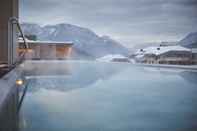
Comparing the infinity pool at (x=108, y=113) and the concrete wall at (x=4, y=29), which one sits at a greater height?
the concrete wall at (x=4, y=29)

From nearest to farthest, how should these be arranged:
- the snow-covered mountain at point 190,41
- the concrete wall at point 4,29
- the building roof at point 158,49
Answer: the concrete wall at point 4,29 < the snow-covered mountain at point 190,41 < the building roof at point 158,49

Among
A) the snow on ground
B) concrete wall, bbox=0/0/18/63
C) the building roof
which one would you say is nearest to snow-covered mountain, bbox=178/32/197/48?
the building roof

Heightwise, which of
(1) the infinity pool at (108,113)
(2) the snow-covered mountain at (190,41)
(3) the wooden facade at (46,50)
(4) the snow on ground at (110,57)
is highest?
(2) the snow-covered mountain at (190,41)

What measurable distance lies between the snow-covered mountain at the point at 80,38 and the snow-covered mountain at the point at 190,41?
199cm

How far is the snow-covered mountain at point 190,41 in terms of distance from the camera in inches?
345

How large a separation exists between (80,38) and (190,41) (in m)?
3.86

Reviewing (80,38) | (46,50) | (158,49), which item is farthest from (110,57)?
(46,50)

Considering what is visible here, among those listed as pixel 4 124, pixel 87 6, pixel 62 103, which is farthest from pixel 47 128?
pixel 87 6

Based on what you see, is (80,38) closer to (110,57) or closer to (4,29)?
(110,57)

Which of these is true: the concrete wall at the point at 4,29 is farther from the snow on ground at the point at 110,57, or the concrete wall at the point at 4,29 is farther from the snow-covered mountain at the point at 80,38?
the snow on ground at the point at 110,57

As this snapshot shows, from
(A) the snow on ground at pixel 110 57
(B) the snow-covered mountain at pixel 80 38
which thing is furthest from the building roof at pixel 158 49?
(A) the snow on ground at pixel 110 57

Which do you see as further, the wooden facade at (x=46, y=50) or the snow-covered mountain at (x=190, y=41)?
the wooden facade at (x=46, y=50)

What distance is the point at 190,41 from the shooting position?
29.1 ft

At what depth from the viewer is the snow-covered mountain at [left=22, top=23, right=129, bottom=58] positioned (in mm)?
8883
